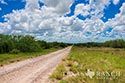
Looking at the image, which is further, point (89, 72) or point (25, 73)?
point (25, 73)

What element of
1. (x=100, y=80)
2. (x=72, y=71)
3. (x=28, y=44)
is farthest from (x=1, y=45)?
(x=100, y=80)

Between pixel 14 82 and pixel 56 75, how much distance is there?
3.20 m

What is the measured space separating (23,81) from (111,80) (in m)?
5.73

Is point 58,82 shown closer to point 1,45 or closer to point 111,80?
point 111,80

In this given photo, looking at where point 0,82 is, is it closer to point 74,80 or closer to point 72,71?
point 74,80

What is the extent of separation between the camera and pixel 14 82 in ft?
47.2

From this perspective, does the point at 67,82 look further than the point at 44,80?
Answer: No

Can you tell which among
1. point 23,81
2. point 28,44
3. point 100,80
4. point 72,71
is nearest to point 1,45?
point 28,44

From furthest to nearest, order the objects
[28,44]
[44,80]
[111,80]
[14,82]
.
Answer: [28,44]
[44,80]
[14,82]
[111,80]

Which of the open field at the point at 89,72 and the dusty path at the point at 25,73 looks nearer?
the open field at the point at 89,72

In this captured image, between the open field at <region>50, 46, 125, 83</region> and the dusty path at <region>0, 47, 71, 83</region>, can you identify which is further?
the dusty path at <region>0, 47, 71, 83</region>

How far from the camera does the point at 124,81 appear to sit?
13.4 m

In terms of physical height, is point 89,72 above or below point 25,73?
above

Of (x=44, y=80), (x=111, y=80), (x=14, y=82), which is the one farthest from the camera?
(x=44, y=80)
